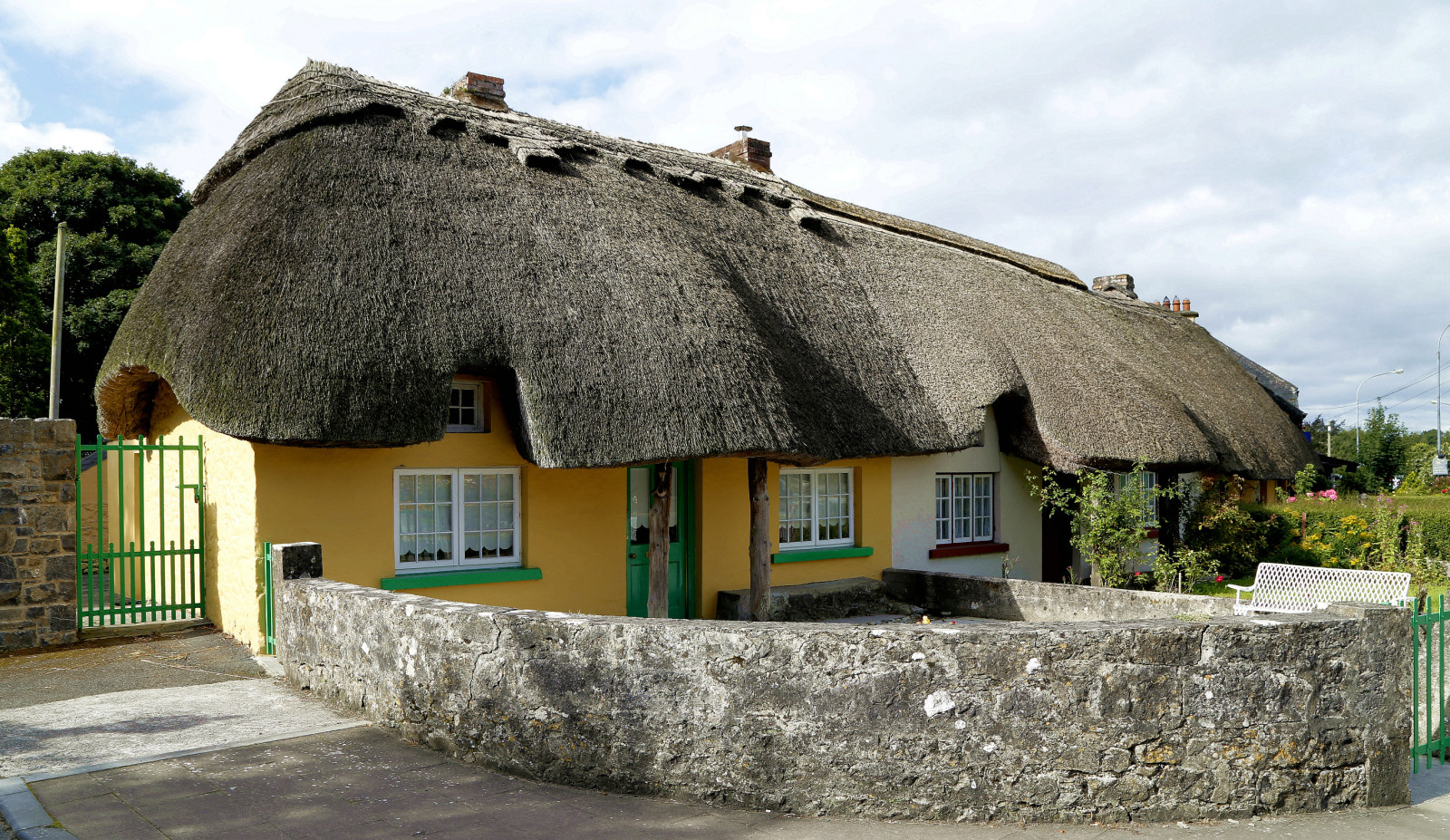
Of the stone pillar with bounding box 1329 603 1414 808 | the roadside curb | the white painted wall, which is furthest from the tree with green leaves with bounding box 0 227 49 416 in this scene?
the stone pillar with bounding box 1329 603 1414 808

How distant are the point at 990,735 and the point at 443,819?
8.70 ft

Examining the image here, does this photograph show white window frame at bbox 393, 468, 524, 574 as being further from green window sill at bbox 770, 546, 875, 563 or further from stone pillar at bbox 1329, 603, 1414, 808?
stone pillar at bbox 1329, 603, 1414, 808

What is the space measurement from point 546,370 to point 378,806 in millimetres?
4186

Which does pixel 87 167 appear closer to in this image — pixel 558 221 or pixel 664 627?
pixel 558 221

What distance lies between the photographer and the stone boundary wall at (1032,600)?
9133 millimetres

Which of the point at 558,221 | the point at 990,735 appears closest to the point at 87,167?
the point at 558,221

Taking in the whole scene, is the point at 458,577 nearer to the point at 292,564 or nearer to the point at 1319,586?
the point at 292,564

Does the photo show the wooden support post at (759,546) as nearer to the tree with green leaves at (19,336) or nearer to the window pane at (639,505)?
the window pane at (639,505)

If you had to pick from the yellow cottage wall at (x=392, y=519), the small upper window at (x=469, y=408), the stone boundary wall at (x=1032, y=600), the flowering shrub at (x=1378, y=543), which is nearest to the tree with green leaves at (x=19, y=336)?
the yellow cottage wall at (x=392, y=519)

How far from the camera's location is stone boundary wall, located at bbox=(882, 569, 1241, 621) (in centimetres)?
913

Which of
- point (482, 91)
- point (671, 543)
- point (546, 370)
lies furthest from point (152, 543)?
point (482, 91)

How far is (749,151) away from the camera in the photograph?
604 inches

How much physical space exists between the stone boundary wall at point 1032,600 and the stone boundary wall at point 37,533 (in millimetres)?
8686

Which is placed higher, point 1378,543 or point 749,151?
point 749,151
